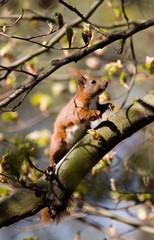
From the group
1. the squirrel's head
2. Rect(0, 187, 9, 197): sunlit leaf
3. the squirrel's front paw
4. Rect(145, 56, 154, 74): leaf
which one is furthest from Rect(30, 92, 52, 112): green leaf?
the squirrel's front paw

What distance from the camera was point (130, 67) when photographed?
458 centimetres

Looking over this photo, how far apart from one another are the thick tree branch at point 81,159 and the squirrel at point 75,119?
1.31ft

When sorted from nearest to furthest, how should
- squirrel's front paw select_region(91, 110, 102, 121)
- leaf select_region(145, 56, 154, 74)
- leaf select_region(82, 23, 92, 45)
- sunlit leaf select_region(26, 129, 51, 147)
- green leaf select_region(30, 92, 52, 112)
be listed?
leaf select_region(82, 23, 92, 45)
squirrel's front paw select_region(91, 110, 102, 121)
leaf select_region(145, 56, 154, 74)
sunlit leaf select_region(26, 129, 51, 147)
green leaf select_region(30, 92, 52, 112)

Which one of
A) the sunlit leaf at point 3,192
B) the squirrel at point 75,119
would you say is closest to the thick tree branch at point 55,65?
the squirrel at point 75,119

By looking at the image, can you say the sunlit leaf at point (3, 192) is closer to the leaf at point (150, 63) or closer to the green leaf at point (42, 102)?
the leaf at point (150, 63)

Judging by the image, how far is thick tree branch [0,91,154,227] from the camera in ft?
7.58

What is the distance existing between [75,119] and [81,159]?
63 centimetres

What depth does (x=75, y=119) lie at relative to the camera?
2961 mm

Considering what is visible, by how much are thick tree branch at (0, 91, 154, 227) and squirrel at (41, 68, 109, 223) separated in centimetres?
40

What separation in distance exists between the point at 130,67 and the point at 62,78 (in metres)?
0.61

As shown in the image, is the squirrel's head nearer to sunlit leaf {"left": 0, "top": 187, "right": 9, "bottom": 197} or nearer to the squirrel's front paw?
the squirrel's front paw

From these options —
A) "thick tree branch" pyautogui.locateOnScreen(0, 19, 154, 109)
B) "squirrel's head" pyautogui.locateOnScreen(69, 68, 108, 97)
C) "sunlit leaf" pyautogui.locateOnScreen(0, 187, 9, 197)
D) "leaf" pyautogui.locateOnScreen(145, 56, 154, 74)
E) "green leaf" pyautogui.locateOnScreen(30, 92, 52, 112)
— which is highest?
"green leaf" pyautogui.locateOnScreen(30, 92, 52, 112)

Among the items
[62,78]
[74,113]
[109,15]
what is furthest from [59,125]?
[109,15]

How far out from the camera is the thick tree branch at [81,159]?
2311 millimetres
